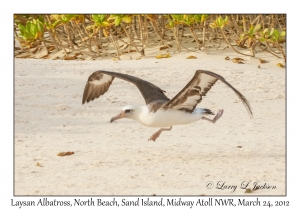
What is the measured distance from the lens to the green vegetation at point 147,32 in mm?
11242

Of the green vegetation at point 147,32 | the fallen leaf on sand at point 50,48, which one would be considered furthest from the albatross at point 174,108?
the fallen leaf on sand at point 50,48

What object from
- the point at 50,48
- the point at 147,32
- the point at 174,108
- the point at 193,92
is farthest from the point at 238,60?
the point at 193,92

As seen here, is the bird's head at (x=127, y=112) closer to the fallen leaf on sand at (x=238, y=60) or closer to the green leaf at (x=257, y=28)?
the green leaf at (x=257, y=28)

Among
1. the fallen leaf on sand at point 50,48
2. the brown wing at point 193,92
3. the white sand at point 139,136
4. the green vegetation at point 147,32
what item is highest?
the green vegetation at point 147,32

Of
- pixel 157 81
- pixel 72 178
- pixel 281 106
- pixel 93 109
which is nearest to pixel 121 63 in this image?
pixel 157 81

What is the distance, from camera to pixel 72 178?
7109 millimetres

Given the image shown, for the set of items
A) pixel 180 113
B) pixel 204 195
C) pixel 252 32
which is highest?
pixel 252 32

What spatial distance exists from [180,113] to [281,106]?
308 cm

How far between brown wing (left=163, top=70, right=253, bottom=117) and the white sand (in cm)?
69

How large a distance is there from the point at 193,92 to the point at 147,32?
5.57m

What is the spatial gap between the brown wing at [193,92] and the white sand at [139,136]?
69 centimetres

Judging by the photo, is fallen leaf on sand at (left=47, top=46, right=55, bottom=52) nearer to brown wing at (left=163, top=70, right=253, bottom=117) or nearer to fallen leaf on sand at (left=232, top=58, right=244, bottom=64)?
fallen leaf on sand at (left=232, top=58, right=244, bottom=64)

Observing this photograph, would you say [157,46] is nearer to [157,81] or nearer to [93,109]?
[157,81]

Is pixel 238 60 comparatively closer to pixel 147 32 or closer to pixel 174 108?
pixel 147 32
